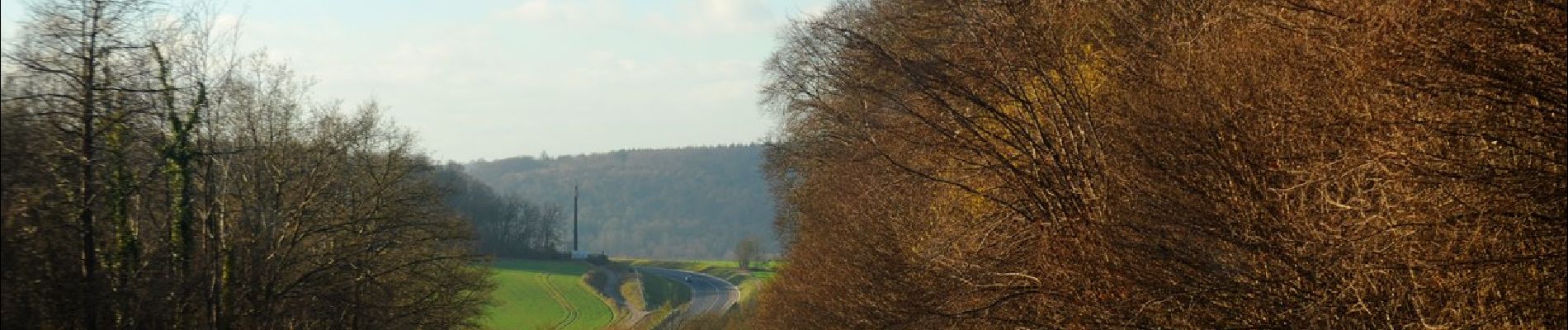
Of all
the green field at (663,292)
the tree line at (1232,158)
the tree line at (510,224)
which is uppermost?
the tree line at (1232,158)

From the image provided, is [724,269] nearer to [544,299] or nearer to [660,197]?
[660,197]

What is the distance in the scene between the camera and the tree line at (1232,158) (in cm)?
842

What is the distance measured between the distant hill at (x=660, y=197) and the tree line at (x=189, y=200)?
105 m

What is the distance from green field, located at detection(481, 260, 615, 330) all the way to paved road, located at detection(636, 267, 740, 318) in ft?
16.8

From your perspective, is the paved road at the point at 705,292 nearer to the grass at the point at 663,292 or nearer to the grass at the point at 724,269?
the grass at the point at 663,292

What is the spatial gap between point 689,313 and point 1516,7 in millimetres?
65807

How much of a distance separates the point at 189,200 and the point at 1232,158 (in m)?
13.5

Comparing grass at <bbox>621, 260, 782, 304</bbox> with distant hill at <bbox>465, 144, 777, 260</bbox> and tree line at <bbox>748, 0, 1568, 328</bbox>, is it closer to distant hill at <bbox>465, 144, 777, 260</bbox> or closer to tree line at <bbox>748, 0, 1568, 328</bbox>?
distant hill at <bbox>465, 144, 777, 260</bbox>

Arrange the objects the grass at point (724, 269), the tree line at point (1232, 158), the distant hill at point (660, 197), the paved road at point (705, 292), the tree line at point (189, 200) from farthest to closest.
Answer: the distant hill at point (660, 197) → the grass at point (724, 269) → the paved road at point (705, 292) → the tree line at point (189, 200) → the tree line at point (1232, 158)

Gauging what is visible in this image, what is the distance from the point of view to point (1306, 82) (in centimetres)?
1048

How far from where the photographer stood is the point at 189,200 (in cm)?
1877

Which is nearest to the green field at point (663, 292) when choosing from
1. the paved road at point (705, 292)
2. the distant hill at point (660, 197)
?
the paved road at point (705, 292)

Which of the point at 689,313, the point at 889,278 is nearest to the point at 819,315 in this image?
the point at 889,278

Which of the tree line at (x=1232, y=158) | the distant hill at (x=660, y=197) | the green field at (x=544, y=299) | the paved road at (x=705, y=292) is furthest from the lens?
the distant hill at (x=660, y=197)
